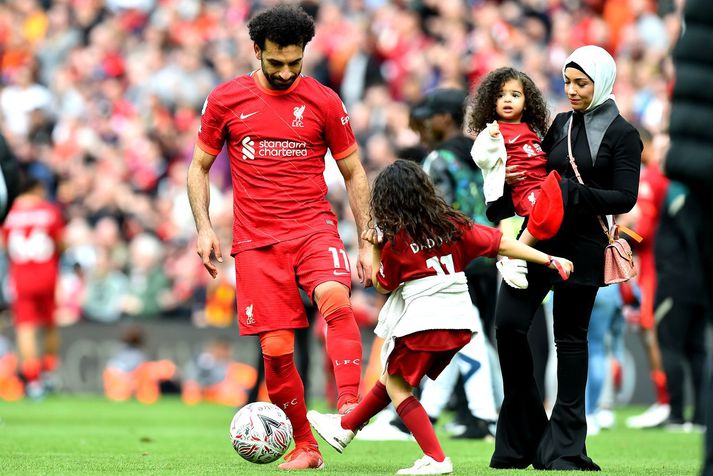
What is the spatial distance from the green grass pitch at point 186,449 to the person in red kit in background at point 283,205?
26.7 inches

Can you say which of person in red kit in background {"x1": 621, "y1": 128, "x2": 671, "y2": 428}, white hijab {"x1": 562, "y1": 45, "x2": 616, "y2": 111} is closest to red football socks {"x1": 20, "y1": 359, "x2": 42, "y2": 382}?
person in red kit in background {"x1": 621, "y1": 128, "x2": 671, "y2": 428}

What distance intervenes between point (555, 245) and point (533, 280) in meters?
0.23

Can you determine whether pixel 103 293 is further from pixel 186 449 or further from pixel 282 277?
pixel 282 277

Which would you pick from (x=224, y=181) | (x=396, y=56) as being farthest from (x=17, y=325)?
(x=396, y=56)

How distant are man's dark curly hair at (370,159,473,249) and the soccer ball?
1.23 meters

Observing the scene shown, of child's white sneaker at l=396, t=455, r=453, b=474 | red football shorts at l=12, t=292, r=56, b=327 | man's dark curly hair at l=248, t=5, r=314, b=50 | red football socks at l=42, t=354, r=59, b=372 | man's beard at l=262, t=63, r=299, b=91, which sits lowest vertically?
red football socks at l=42, t=354, r=59, b=372

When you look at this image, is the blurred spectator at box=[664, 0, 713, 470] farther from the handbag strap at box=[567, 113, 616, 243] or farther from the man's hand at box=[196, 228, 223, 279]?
the man's hand at box=[196, 228, 223, 279]

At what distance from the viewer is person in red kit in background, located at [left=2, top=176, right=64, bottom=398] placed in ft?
60.1

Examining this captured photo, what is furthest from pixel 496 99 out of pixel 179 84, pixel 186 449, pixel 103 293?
pixel 179 84

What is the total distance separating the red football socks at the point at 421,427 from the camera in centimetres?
736

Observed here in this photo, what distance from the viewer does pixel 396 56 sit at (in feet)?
73.6

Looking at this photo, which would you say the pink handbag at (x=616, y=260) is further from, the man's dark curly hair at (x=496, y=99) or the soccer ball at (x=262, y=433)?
the soccer ball at (x=262, y=433)

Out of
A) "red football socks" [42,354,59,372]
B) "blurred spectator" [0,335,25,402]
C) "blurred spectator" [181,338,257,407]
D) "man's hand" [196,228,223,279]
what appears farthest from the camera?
"blurred spectator" [0,335,25,402]

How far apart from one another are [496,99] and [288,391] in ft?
6.66
